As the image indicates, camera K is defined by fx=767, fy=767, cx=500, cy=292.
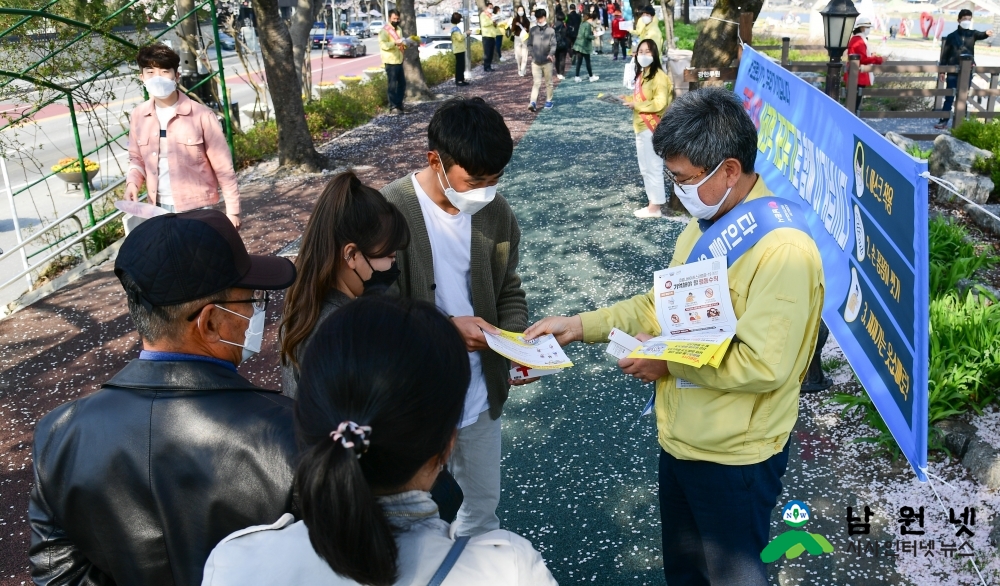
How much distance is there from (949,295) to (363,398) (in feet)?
15.5

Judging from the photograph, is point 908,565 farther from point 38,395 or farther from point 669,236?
point 38,395

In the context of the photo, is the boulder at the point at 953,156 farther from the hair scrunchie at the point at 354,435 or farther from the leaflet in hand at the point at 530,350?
the hair scrunchie at the point at 354,435

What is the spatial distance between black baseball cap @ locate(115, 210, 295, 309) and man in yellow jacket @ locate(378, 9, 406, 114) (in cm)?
1395

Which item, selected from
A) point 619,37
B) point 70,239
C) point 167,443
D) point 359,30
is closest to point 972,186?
point 167,443

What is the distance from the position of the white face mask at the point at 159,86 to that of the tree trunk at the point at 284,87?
547 centimetres

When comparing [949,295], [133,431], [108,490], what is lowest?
[949,295]

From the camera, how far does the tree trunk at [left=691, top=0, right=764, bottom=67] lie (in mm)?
8241

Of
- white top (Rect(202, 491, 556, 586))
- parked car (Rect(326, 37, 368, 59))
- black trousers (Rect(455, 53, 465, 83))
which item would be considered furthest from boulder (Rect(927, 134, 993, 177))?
parked car (Rect(326, 37, 368, 59))

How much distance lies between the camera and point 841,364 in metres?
4.96

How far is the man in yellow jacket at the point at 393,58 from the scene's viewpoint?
15078 millimetres

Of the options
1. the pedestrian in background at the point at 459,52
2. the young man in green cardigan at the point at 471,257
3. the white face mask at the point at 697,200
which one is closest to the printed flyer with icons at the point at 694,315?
the white face mask at the point at 697,200

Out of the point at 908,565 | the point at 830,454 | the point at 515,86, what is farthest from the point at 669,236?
the point at 515,86

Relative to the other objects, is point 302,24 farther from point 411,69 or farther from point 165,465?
point 165,465

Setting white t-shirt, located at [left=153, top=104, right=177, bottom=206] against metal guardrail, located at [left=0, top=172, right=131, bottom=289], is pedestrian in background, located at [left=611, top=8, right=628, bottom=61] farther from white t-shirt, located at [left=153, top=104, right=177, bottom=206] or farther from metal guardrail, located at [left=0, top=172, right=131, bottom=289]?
white t-shirt, located at [left=153, top=104, right=177, bottom=206]
